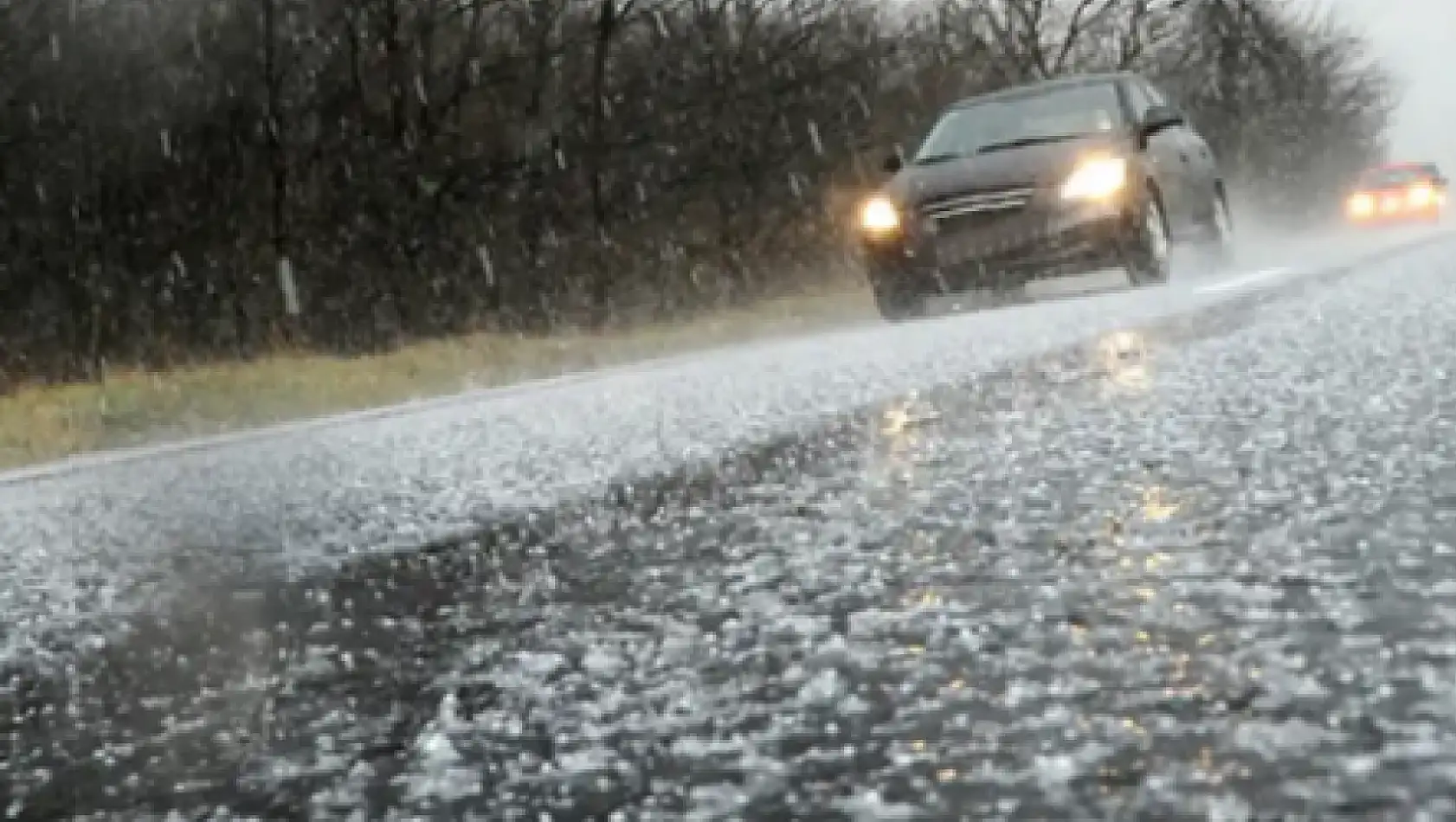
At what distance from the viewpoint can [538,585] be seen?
4266 millimetres

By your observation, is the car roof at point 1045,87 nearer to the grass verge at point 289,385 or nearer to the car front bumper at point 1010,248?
the car front bumper at point 1010,248

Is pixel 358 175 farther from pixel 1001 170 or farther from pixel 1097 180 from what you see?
pixel 1097 180

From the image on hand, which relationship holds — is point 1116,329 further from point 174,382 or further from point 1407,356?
point 174,382

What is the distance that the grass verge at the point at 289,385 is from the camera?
1238cm

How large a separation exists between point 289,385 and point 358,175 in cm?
1127

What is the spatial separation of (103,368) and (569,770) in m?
17.8

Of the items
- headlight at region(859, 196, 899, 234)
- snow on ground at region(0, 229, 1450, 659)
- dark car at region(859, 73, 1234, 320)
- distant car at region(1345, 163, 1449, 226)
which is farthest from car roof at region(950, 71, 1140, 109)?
distant car at region(1345, 163, 1449, 226)

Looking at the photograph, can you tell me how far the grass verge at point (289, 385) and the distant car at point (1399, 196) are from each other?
19312mm

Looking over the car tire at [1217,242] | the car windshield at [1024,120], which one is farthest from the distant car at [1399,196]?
the car windshield at [1024,120]

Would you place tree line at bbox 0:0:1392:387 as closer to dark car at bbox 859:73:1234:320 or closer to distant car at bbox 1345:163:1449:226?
dark car at bbox 859:73:1234:320

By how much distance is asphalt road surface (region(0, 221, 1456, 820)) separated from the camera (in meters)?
2.41

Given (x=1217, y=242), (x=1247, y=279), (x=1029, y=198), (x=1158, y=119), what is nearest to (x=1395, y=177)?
(x=1217, y=242)

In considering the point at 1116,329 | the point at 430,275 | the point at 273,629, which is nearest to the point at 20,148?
the point at 430,275

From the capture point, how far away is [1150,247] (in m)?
14.8
